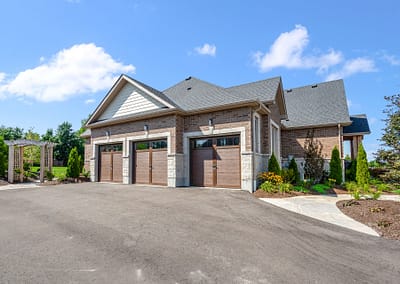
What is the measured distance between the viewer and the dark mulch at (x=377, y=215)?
4.70 m

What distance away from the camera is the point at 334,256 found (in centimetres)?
341

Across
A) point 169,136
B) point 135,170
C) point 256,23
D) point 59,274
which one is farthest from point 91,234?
point 256,23

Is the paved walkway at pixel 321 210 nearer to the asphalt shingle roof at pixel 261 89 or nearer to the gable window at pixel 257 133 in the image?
the gable window at pixel 257 133

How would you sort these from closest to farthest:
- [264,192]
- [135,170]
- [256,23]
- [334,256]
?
1. [334,256]
2. [264,192]
3. [256,23]
4. [135,170]

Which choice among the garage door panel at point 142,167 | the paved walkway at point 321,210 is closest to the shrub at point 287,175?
the paved walkway at point 321,210

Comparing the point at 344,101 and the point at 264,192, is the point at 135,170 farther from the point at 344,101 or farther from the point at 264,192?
the point at 344,101

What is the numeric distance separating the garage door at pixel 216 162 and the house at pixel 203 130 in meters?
0.04

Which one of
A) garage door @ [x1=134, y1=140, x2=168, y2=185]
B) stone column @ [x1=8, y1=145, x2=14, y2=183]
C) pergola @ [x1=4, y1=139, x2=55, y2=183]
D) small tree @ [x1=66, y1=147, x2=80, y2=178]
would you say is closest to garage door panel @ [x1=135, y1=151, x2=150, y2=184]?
garage door @ [x1=134, y1=140, x2=168, y2=185]

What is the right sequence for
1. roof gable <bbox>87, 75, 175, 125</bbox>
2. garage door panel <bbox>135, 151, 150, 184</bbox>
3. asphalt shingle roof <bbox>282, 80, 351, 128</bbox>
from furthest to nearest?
asphalt shingle roof <bbox>282, 80, 351, 128</bbox> → garage door panel <bbox>135, 151, 150, 184</bbox> → roof gable <bbox>87, 75, 175, 125</bbox>

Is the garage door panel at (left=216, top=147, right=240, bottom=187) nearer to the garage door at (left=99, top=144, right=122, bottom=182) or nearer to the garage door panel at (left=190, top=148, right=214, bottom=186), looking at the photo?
the garage door panel at (left=190, top=148, right=214, bottom=186)

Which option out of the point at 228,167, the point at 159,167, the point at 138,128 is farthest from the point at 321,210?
the point at 138,128

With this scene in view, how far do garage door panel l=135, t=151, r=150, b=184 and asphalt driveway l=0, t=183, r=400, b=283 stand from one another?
6.07 metres

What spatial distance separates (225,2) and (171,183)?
837 cm

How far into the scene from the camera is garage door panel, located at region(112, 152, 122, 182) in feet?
44.0
